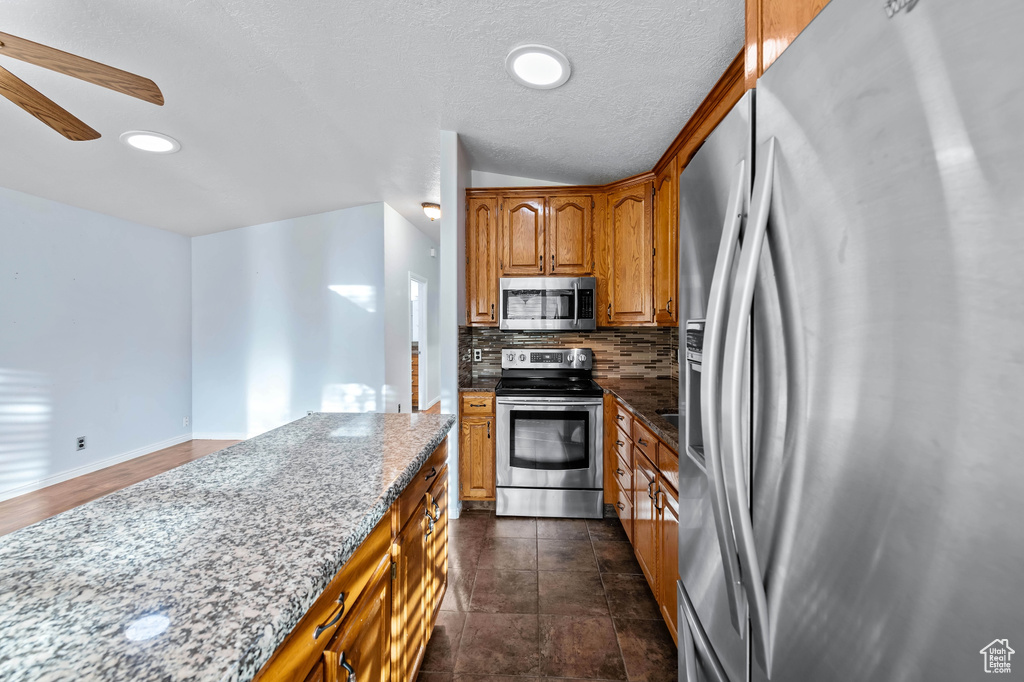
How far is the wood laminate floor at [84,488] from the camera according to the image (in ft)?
10.1

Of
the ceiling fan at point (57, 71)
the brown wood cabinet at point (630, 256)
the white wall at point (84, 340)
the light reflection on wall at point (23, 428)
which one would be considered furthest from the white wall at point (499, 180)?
the light reflection on wall at point (23, 428)

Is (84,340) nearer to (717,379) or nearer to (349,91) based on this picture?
(349,91)

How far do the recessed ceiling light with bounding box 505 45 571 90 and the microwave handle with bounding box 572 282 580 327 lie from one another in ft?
4.60

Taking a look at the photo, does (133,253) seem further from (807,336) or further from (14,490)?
(807,336)

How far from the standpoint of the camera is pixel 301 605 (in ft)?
2.09

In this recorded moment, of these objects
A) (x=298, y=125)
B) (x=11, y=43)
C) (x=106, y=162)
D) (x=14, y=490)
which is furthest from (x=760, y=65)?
(x=14, y=490)

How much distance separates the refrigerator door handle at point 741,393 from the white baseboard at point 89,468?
5098mm

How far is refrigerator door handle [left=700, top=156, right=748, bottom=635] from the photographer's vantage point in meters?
0.71

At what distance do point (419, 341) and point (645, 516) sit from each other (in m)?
4.80

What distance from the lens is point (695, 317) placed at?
1.05 m

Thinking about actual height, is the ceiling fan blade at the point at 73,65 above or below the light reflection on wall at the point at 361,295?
above

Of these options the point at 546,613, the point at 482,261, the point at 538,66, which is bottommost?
the point at 546,613

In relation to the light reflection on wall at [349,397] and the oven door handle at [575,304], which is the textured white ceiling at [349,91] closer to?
the oven door handle at [575,304]
